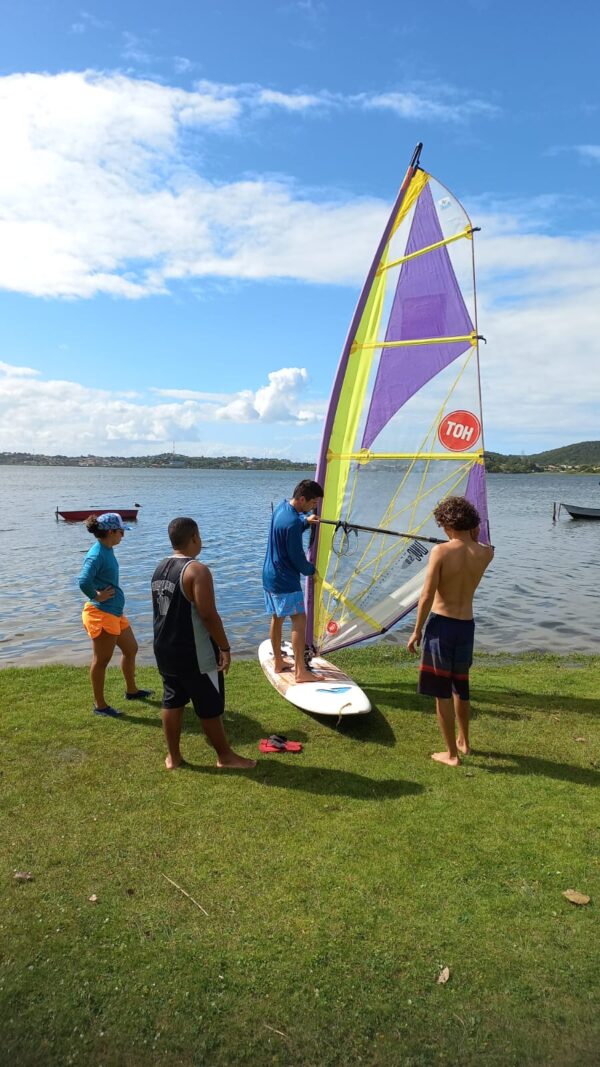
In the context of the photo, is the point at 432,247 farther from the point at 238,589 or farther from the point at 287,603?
the point at 238,589

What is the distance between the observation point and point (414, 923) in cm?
351

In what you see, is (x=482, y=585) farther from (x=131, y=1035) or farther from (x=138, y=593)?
(x=131, y=1035)

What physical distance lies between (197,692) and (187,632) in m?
0.48

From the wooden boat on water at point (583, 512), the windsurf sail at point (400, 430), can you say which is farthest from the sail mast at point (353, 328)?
the wooden boat on water at point (583, 512)

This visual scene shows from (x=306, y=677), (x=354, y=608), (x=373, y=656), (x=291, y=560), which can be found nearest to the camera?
(x=291, y=560)

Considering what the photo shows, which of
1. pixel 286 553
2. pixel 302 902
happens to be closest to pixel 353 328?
pixel 286 553

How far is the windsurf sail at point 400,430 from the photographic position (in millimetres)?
7312

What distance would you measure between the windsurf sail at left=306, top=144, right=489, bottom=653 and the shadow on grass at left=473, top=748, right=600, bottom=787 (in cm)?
247

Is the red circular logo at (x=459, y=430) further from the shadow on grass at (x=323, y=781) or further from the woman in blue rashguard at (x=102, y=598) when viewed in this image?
the shadow on grass at (x=323, y=781)

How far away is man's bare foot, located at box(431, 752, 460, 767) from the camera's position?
5462 mm

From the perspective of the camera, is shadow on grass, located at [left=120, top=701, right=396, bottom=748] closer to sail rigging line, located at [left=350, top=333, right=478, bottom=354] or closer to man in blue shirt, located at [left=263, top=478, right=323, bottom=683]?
man in blue shirt, located at [left=263, top=478, right=323, bottom=683]

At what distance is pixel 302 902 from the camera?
3.68 m

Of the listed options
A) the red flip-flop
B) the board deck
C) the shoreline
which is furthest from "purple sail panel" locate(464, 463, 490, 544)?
the red flip-flop

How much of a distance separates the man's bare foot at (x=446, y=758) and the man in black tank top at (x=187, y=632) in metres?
1.88
